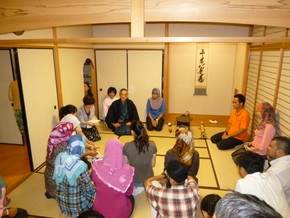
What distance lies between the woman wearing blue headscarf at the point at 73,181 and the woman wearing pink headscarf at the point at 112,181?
103 mm

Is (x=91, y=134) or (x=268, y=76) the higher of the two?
(x=268, y=76)

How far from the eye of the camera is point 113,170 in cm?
213

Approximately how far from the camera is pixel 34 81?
3.47 m

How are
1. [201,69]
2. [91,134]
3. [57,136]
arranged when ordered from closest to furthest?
[57,136], [91,134], [201,69]

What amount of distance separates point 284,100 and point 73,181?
9.79ft

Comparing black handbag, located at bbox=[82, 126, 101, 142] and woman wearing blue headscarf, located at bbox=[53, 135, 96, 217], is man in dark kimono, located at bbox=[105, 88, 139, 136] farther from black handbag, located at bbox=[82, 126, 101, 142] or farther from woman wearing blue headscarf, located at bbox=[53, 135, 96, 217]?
woman wearing blue headscarf, located at bbox=[53, 135, 96, 217]

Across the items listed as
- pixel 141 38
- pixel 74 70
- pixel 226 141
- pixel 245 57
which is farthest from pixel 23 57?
pixel 245 57

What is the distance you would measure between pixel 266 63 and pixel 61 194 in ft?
12.7

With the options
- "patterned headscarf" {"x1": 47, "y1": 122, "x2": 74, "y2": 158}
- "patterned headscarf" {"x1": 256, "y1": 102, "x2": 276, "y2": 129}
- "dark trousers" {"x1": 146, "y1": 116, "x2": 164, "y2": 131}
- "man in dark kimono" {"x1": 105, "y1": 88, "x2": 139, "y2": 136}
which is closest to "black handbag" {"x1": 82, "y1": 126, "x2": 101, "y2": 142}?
"man in dark kimono" {"x1": 105, "y1": 88, "x2": 139, "y2": 136}

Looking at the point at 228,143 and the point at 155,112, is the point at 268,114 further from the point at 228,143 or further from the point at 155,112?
the point at 155,112

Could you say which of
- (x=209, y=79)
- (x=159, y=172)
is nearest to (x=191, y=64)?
(x=209, y=79)

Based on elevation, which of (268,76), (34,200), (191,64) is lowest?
(34,200)

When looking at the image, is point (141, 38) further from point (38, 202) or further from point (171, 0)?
point (38, 202)

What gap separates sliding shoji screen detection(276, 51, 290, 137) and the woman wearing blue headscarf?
2.68m
